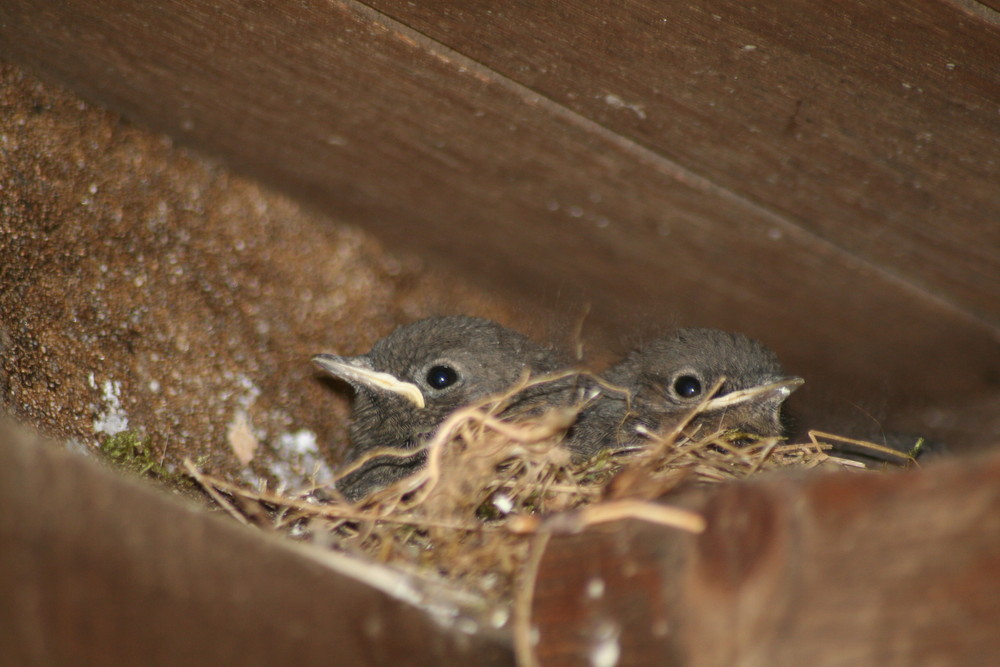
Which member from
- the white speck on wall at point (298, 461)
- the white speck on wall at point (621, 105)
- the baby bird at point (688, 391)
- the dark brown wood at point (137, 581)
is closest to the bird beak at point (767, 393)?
the baby bird at point (688, 391)

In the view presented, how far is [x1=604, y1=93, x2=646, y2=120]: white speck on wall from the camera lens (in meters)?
1.97

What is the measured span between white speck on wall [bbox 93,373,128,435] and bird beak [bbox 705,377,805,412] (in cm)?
145

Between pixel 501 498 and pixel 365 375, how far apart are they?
2.64 ft

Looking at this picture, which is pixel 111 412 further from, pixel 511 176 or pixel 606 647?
pixel 606 647

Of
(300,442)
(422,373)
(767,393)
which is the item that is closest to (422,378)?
(422,373)

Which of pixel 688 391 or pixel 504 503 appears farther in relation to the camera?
pixel 688 391

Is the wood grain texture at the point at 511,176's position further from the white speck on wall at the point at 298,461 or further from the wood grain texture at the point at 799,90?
the white speck on wall at the point at 298,461

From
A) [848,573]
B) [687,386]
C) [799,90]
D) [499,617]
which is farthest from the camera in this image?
[687,386]

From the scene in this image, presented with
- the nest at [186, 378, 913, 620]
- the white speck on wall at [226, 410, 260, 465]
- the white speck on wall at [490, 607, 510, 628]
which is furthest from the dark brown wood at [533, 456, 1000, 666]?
the white speck on wall at [226, 410, 260, 465]

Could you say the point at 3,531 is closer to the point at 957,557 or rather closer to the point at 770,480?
the point at 770,480

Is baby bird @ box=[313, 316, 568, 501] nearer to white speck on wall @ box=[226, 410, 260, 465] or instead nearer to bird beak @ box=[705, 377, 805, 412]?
white speck on wall @ box=[226, 410, 260, 465]

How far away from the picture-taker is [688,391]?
A: 2.78m

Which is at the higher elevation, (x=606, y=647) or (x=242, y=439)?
(x=606, y=647)

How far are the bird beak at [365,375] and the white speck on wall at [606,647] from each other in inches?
61.4
